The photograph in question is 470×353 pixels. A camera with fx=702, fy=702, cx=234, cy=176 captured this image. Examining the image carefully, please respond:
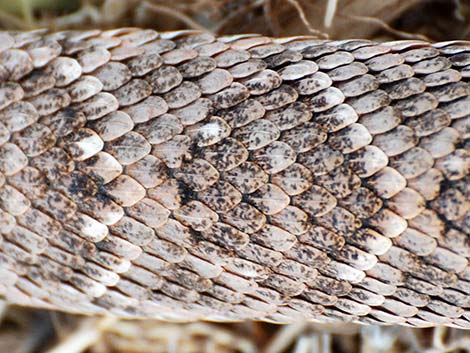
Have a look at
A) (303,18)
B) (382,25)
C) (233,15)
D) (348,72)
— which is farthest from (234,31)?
(348,72)

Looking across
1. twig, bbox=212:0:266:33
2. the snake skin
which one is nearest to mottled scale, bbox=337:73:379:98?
the snake skin

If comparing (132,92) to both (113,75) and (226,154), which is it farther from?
(226,154)

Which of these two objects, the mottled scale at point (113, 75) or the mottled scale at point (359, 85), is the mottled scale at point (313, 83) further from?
the mottled scale at point (113, 75)

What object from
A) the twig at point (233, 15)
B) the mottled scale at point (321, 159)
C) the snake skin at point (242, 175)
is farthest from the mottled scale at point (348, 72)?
the twig at point (233, 15)

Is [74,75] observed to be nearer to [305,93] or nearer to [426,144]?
[305,93]

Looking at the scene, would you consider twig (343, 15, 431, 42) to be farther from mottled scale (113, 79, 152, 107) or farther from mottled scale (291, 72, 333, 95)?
mottled scale (113, 79, 152, 107)

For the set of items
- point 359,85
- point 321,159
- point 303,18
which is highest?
point 303,18
